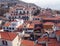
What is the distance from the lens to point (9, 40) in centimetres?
1669

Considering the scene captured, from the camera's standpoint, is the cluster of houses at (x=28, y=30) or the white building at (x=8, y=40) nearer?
the white building at (x=8, y=40)

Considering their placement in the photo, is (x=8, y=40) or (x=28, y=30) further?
(x=28, y=30)

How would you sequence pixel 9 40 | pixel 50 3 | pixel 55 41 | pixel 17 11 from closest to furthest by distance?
pixel 9 40
pixel 55 41
pixel 17 11
pixel 50 3

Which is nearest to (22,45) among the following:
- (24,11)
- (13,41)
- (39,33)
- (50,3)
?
(13,41)

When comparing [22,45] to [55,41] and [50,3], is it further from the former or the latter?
[50,3]

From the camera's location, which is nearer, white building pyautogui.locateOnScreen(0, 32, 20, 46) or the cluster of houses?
white building pyautogui.locateOnScreen(0, 32, 20, 46)

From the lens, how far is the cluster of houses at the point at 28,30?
1760cm

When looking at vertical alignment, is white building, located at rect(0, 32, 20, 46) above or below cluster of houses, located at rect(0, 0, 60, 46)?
above

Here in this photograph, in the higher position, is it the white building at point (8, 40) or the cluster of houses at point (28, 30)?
the white building at point (8, 40)

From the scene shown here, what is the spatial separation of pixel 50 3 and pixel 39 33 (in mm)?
27518

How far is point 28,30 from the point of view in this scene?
2867cm

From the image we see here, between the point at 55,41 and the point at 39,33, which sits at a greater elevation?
the point at 55,41

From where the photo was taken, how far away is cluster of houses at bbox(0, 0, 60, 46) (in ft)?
57.8

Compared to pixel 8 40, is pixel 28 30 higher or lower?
lower
